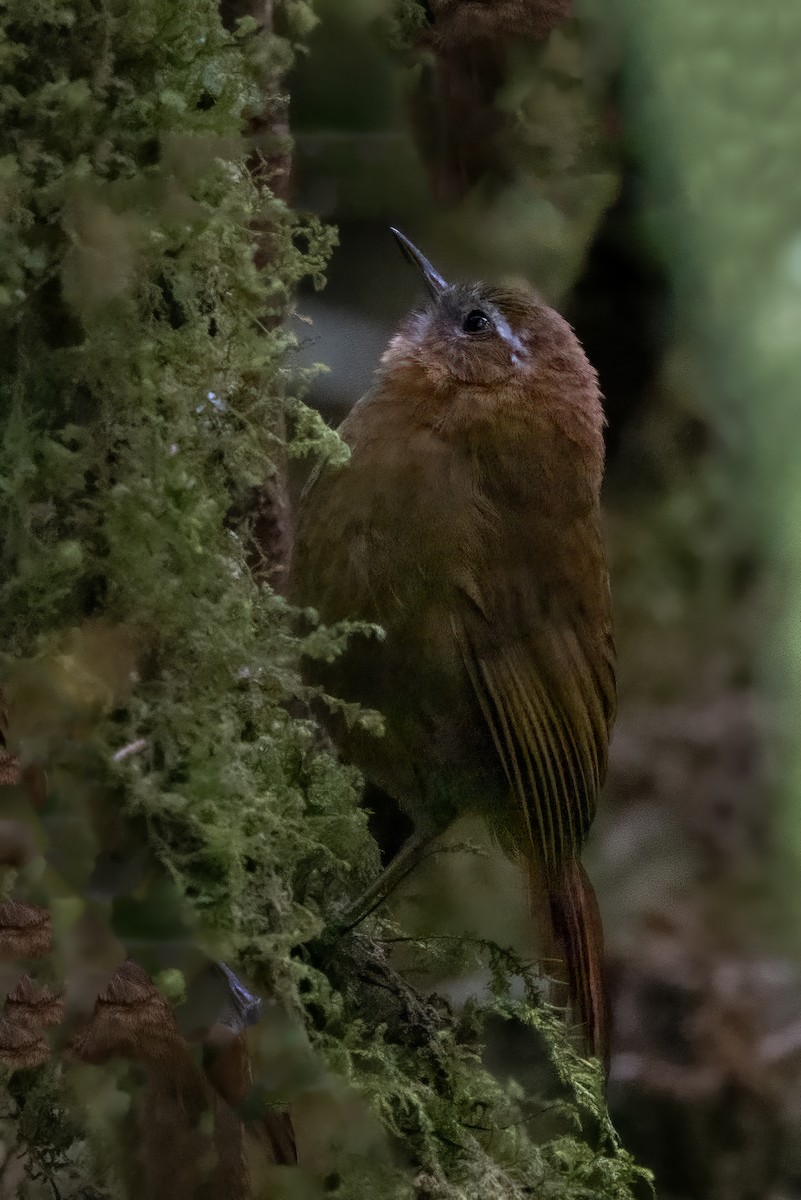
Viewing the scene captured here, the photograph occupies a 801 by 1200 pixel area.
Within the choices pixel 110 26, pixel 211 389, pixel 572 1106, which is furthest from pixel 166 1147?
pixel 110 26

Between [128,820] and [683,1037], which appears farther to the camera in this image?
[683,1037]

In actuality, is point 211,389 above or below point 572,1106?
above

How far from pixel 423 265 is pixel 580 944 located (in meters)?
0.84

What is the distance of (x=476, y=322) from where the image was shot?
1.31 m

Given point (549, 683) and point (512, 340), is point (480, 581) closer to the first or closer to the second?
point (549, 683)

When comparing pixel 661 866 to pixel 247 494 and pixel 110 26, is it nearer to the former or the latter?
pixel 247 494

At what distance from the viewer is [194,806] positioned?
805 mm

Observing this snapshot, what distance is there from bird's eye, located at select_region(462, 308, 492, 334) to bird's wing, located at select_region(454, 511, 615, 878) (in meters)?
0.26

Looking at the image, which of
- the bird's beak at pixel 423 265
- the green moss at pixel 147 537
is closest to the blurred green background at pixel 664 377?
the bird's beak at pixel 423 265

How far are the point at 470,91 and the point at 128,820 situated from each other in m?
1.11

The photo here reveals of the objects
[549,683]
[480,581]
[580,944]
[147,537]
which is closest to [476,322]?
[480,581]

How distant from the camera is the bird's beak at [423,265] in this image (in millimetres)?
1340

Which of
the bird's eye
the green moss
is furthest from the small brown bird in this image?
the green moss

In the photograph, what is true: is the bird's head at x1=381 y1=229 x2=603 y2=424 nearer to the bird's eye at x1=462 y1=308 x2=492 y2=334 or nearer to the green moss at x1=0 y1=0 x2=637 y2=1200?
the bird's eye at x1=462 y1=308 x2=492 y2=334
